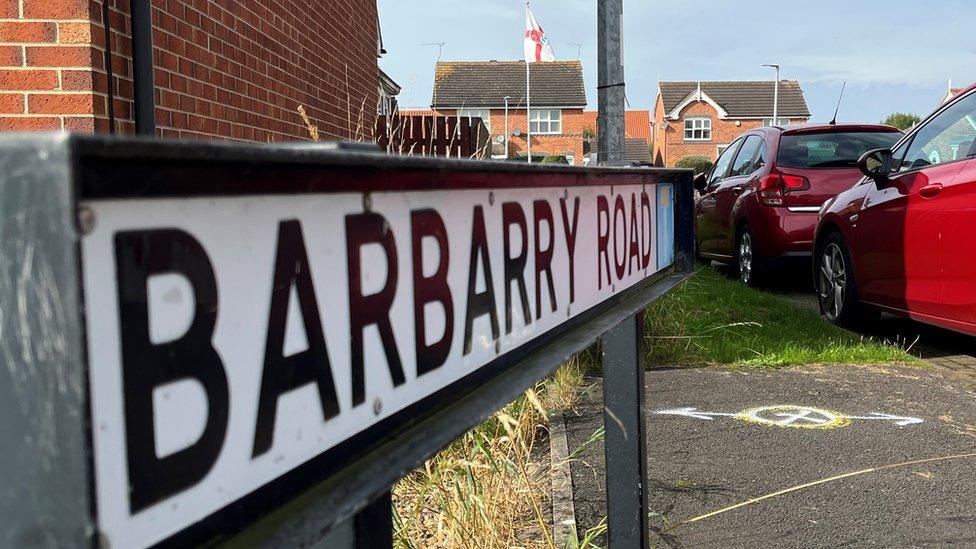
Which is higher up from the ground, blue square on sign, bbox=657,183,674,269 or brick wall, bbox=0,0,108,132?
brick wall, bbox=0,0,108,132

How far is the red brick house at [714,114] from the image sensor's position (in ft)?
203

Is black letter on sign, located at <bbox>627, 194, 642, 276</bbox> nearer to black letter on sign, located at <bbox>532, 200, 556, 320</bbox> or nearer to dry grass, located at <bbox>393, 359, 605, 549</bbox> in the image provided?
black letter on sign, located at <bbox>532, 200, 556, 320</bbox>

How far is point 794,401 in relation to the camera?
4578 mm

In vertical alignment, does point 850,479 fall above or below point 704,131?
below

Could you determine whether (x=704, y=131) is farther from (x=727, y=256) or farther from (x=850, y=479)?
(x=850, y=479)

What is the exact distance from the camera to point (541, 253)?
1.27m

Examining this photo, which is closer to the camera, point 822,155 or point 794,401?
point 794,401

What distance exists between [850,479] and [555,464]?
3.84ft

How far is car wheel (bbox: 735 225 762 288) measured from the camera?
28.1 ft

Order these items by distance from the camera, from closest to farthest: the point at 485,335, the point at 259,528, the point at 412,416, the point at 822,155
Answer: the point at 259,528, the point at 412,416, the point at 485,335, the point at 822,155

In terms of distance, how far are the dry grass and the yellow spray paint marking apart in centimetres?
125

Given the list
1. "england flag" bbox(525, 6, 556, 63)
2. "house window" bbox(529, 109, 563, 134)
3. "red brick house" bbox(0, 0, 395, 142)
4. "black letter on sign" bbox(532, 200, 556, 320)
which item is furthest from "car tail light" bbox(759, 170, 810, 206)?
"house window" bbox(529, 109, 563, 134)

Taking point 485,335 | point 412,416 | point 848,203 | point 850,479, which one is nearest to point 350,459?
point 412,416

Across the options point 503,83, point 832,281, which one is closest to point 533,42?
point 503,83
